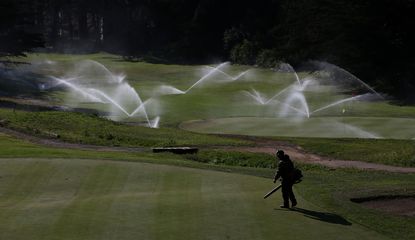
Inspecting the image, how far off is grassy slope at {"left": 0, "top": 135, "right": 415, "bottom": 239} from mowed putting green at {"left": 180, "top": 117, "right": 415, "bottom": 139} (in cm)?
A: 1258

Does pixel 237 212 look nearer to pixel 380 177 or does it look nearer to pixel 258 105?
pixel 380 177

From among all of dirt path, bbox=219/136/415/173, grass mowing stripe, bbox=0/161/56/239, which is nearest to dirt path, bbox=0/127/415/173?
dirt path, bbox=219/136/415/173

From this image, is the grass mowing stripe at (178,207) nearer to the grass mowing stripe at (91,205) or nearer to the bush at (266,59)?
the grass mowing stripe at (91,205)

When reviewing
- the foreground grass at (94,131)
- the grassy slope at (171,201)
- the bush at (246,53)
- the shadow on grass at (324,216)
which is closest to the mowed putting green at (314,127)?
the foreground grass at (94,131)

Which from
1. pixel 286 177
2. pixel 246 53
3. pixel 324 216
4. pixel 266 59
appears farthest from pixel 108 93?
pixel 324 216

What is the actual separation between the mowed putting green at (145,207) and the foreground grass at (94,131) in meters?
10.7

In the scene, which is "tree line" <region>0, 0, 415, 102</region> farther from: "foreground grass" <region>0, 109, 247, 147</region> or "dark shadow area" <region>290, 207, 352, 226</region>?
"dark shadow area" <region>290, 207, 352, 226</region>

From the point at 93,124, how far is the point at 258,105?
19.1 meters

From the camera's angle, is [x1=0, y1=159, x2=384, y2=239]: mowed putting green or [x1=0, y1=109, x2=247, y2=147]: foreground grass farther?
[x1=0, y1=109, x2=247, y2=147]: foreground grass

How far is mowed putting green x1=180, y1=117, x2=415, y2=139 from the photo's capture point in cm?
4150

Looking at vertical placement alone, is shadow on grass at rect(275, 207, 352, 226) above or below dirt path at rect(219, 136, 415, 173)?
below

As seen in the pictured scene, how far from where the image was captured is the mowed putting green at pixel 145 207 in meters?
17.3

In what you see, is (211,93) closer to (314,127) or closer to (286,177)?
(314,127)

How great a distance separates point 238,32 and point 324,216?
89634 millimetres
